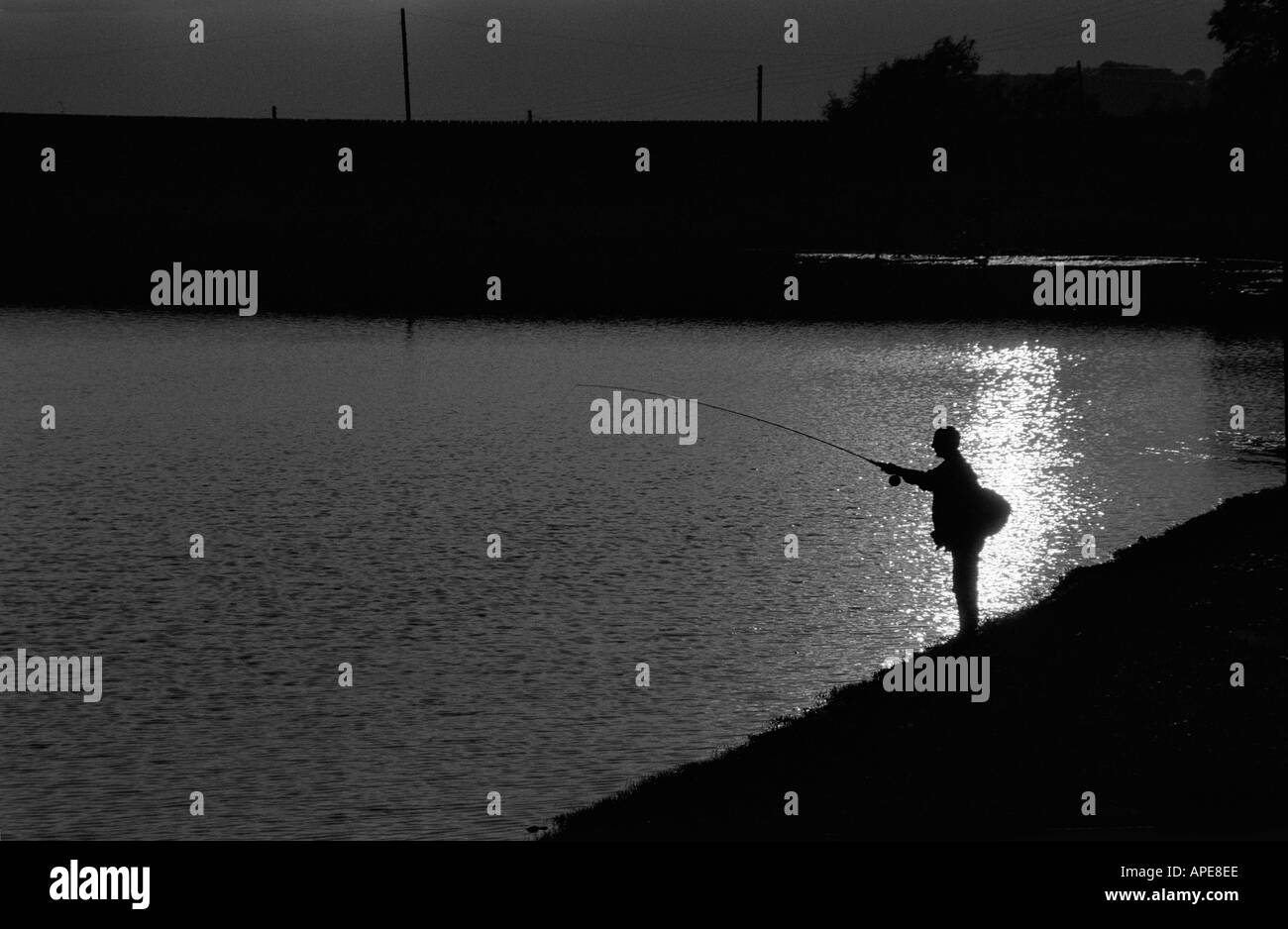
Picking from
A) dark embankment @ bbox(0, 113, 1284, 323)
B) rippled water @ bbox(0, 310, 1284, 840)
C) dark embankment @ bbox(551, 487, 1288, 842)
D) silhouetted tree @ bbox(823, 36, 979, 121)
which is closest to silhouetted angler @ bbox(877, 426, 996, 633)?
dark embankment @ bbox(551, 487, 1288, 842)

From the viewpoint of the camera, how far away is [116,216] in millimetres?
98312

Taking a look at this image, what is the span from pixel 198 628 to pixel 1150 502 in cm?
1967

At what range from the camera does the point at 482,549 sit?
3291 centimetres

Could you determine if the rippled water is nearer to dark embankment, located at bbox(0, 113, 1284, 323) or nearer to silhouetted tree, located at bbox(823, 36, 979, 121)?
dark embankment, located at bbox(0, 113, 1284, 323)

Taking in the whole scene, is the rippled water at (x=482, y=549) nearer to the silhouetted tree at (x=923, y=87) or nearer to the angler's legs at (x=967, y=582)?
the angler's legs at (x=967, y=582)

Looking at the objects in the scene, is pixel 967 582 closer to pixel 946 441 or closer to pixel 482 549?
pixel 946 441

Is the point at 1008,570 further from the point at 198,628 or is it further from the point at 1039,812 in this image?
the point at 1039,812

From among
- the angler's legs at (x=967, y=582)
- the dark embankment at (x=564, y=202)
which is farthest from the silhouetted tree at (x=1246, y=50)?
the angler's legs at (x=967, y=582)

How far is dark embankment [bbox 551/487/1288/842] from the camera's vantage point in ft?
40.0

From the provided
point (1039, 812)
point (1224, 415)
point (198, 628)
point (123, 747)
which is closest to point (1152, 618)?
point (1039, 812)

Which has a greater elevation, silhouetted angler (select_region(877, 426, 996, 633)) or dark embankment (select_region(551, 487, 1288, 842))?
silhouetted angler (select_region(877, 426, 996, 633))

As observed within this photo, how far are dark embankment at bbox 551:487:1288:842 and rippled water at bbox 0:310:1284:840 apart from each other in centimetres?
257

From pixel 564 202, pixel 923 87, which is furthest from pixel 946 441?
pixel 923 87

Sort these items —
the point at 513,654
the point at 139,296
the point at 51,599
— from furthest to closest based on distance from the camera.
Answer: the point at 139,296, the point at 51,599, the point at 513,654
